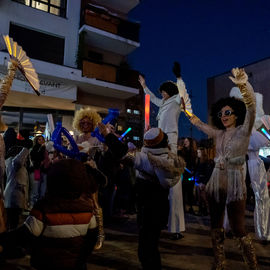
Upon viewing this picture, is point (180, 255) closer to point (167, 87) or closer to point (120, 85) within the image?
point (167, 87)

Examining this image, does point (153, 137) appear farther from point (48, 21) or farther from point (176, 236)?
point (48, 21)

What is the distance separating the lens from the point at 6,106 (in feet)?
39.8

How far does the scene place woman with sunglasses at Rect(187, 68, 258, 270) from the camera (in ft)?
8.66

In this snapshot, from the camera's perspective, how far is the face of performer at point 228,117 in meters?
2.93

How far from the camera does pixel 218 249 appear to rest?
8.98ft

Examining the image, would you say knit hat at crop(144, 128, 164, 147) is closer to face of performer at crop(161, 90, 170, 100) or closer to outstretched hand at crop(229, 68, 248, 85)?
outstretched hand at crop(229, 68, 248, 85)

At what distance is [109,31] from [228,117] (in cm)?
1235

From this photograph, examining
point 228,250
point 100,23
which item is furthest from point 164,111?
point 100,23

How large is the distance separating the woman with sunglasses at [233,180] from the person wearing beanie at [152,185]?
0.54 meters

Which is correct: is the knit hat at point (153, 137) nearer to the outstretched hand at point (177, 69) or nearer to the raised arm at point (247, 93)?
the raised arm at point (247, 93)

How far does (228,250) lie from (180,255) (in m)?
0.81

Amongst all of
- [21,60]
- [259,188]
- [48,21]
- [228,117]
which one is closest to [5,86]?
[21,60]

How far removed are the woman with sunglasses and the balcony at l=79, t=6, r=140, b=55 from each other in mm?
11759

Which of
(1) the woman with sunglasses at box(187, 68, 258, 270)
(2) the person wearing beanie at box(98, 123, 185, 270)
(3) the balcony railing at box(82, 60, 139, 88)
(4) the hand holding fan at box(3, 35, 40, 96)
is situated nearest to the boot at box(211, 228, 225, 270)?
(1) the woman with sunglasses at box(187, 68, 258, 270)
